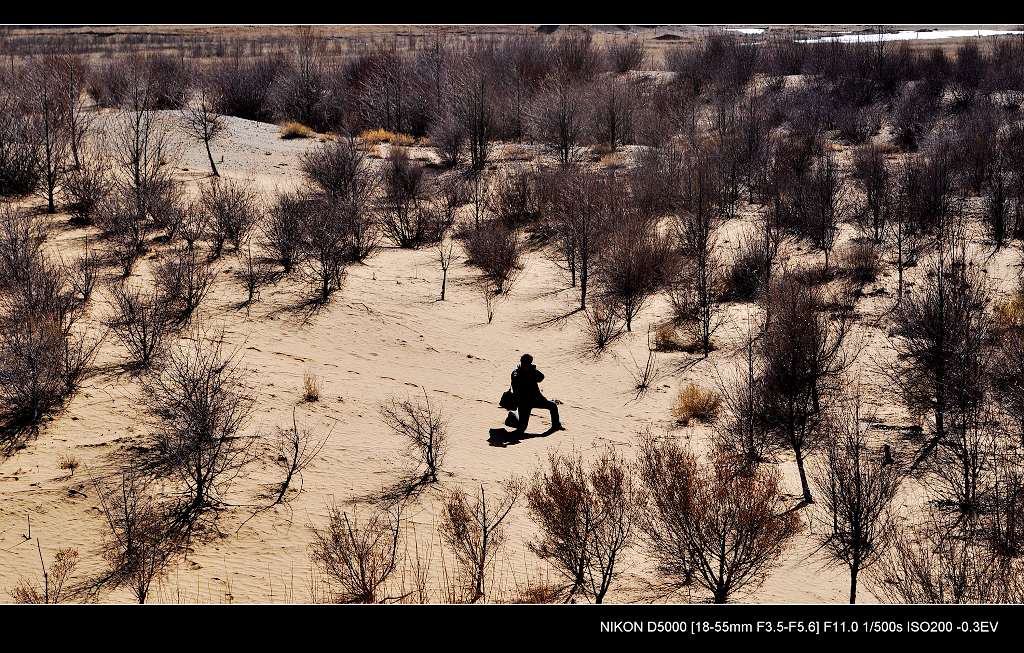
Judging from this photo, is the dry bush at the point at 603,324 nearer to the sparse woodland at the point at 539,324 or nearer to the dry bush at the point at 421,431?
the sparse woodland at the point at 539,324

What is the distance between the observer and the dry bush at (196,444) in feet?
37.1

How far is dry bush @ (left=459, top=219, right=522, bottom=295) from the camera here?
23.1 metres

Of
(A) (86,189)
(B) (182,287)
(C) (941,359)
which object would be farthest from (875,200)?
(A) (86,189)

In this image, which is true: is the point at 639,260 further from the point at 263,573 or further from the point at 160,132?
the point at 160,132

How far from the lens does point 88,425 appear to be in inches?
518

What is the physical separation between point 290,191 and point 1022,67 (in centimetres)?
3232

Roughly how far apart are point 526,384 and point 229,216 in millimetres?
11549

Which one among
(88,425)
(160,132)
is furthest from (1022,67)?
(88,425)

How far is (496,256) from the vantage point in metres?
23.5

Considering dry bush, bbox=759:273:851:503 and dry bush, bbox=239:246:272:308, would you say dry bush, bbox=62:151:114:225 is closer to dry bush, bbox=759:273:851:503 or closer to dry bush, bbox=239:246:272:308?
dry bush, bbox=239:246:272:308

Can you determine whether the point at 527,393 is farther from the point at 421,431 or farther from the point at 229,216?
the point at 229,216

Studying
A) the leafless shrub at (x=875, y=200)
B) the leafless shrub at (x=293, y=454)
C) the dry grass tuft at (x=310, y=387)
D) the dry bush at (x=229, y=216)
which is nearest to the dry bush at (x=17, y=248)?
the dry bush at (x=229, y=216)

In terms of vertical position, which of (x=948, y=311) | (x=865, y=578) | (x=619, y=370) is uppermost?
(x=948, y=311)

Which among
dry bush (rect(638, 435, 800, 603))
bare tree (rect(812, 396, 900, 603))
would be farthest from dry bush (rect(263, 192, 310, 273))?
bare tree (rect(812, 396, 900, 603))
